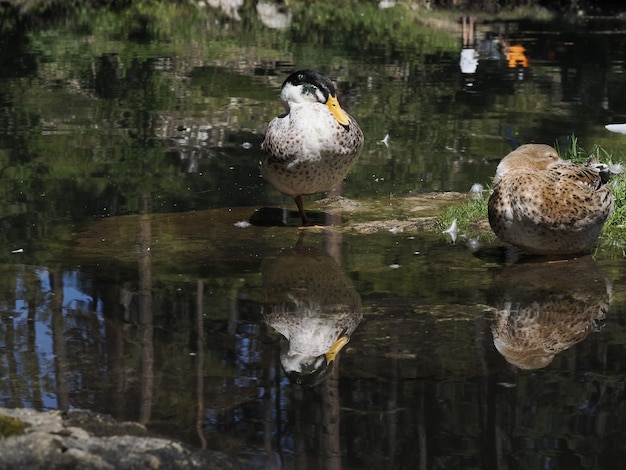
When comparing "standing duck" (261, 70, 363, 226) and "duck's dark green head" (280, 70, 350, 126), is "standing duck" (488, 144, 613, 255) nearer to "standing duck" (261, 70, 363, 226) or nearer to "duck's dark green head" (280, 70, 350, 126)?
"standing duck" (261, 70, 363, 226)

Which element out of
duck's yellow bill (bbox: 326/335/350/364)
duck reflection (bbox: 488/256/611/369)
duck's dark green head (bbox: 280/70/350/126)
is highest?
duck's dark green head (bbox: 280/70/350/126)

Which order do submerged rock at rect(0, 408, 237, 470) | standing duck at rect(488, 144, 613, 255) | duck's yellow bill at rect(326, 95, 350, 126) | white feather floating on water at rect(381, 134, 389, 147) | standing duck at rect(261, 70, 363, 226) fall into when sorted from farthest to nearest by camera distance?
1. white feather floating on water at rect(381, 134, 389, 147)
2. duck's yellow bill at rect(326, 95, 350, 126)
3. standing duck at rect(261, 70, 363, 226)
4. standing duck at rect(488, 144, 613, 255)
5. submerged rock at rect(0, 408, 237, 470)

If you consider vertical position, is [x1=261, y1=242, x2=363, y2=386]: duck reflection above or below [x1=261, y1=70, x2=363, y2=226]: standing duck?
below

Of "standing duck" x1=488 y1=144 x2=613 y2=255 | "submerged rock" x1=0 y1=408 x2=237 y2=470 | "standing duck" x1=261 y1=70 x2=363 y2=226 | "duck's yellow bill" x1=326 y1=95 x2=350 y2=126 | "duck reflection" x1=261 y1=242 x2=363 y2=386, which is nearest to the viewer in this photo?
"submerged rock" x1=0 y1=408 x2=237 y2=470

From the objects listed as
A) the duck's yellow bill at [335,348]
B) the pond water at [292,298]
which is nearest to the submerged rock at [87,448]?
the pond water at [292,298]

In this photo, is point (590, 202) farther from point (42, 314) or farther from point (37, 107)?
point (37, 107)

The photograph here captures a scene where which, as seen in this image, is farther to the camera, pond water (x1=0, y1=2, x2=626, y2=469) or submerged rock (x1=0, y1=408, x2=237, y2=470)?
pond water (x1=0, y1=2, x2=626, y2=469)

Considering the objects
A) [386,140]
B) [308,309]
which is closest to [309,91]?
[308,309]

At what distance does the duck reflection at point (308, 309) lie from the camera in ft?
18.7

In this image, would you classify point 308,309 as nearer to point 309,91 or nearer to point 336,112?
point 336,112

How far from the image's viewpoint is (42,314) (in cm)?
647

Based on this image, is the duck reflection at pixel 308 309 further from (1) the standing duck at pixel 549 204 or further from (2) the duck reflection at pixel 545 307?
(1) the standing duck at pixel 549 204

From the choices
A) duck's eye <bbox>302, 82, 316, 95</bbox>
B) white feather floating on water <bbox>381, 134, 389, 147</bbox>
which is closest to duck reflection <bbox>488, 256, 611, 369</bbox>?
duck's eye <bbox>302, 82, 316, 95</bbox>

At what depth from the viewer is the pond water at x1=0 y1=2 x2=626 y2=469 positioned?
4879 millimetres
